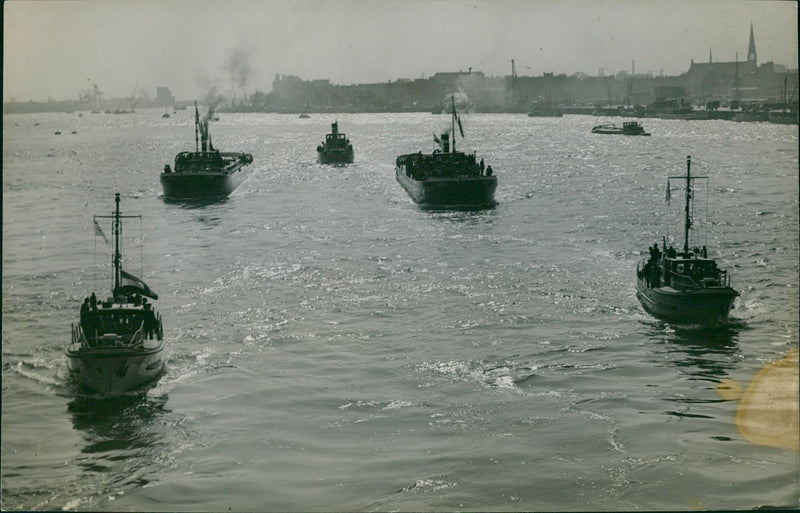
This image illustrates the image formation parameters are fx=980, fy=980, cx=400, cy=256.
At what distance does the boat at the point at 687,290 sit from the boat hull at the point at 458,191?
1479 inches

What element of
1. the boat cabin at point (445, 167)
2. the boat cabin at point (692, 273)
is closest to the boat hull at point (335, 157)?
the boat cabin at point (445, 167)

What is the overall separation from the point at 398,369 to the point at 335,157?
314ft

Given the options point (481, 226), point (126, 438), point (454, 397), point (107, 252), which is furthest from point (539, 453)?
point (481, 226)

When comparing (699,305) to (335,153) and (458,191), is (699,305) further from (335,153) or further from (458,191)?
(335,153)

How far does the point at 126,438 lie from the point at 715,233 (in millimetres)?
47458

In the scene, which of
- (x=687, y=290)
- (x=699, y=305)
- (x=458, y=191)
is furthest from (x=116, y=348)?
(x=458, y=191)

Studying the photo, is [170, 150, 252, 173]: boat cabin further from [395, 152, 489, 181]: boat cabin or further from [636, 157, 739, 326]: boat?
[636, 157, 739, 326]: boat

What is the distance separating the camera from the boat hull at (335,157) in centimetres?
12506

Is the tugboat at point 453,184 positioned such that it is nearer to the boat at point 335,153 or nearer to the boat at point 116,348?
the boat at point 335,153

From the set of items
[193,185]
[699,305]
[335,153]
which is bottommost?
[699,305]

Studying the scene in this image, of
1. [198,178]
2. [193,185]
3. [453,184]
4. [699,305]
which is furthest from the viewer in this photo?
[198,178]

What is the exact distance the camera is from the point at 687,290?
3594 cm

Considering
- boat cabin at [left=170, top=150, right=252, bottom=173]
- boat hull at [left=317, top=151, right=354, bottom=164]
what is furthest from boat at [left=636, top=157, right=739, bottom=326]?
boat hull at [left=317, top=151, right=354, bottom=164]

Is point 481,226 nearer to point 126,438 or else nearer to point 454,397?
point 454,397
